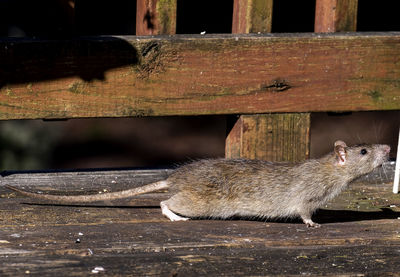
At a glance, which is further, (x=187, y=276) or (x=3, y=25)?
(x=3, y=25)

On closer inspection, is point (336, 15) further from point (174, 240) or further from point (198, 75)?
point (174, 240)

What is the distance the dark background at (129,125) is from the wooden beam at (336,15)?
24.2 inches

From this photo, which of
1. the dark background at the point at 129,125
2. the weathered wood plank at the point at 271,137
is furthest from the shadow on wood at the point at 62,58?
the weathered wood plank at the point at 271,137

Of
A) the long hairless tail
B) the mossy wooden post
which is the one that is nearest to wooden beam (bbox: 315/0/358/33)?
the mossy wooden post

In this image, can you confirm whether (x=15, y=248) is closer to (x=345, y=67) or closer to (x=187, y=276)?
(x=187, y=276)

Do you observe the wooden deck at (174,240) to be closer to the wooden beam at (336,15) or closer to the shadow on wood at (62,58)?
the shadow on wood at (62,58)

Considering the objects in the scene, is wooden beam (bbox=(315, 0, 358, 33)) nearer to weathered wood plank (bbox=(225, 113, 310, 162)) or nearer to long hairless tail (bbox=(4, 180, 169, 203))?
weathered wood plank (bbox=(225, 113, 310, 162))

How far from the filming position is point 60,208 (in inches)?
202

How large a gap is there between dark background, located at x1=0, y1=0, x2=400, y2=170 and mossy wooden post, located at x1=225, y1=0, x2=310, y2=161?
377mm

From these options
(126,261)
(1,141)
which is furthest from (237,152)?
(1,141)

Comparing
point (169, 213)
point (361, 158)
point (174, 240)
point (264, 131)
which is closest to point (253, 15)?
point (264, 131)

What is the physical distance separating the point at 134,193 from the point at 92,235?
0.69 meters

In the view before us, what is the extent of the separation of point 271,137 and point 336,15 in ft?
3.00

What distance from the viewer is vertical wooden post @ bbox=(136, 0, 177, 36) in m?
Answer: 5.32
